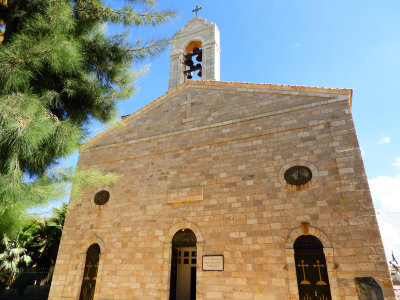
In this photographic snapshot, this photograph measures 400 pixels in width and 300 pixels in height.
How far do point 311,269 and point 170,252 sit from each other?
388 cm

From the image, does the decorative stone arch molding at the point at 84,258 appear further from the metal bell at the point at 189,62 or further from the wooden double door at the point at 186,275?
the metal bell at the point at 189,62

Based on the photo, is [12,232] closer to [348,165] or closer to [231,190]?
[231,190]

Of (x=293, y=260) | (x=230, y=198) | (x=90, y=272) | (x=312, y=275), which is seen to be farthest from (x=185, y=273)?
(x=312, y=275)

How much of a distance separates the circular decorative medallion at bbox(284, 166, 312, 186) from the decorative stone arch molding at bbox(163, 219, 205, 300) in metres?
2.96

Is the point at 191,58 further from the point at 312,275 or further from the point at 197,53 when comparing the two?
the point at 312,275

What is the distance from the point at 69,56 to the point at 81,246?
274 inches

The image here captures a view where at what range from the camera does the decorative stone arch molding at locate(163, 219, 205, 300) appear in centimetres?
757

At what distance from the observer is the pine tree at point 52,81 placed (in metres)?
4.39

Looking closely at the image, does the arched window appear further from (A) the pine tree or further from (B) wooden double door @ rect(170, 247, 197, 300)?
(A) the pine tree

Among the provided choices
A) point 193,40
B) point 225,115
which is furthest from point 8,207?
point 193,40

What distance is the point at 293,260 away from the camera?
687 cm

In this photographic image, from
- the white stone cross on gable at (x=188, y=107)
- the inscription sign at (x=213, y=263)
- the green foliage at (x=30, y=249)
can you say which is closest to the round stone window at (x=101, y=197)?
the white stone cross on gable at (x=188, y=107)

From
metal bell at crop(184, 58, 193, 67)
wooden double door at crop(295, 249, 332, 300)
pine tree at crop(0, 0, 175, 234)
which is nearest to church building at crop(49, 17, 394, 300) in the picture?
wooden double door at crop(295, 249, 332, 300)

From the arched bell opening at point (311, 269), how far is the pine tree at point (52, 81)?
557cm
